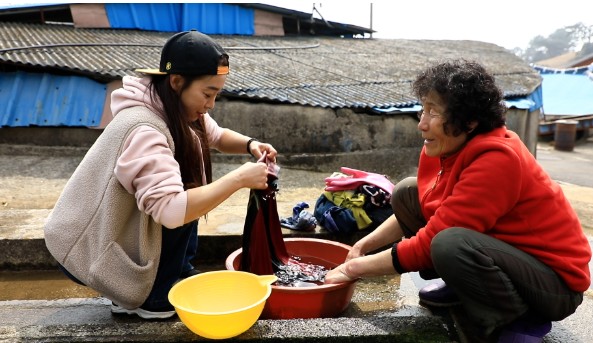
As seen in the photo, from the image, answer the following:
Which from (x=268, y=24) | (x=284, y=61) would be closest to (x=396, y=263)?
(x=284, y=61)

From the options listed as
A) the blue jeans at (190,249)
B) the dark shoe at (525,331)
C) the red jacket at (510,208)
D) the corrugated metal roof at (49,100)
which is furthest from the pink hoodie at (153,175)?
the corrugated metal roof at (49,100)

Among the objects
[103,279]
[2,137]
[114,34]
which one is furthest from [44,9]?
[103,279]

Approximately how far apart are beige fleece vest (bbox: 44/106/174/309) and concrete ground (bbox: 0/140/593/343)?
23 cm

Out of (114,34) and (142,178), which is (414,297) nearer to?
(142,178)

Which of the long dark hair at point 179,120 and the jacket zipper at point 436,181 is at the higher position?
the long dark hair at point 179,120

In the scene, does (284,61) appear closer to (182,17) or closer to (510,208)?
(182,17)

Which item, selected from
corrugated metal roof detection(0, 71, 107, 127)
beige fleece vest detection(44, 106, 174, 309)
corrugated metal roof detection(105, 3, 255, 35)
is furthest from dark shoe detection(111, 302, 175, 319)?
corrugated metal roof detection(105, 3, 255, 35)

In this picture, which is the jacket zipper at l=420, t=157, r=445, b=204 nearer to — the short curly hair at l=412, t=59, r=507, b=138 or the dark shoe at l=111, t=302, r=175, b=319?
the short curly hair at l=412, t=59, r=507, b=138

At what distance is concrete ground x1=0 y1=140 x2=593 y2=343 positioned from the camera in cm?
225

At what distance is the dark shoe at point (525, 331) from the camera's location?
2213 mm

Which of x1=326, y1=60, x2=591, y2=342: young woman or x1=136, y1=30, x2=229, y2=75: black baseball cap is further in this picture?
x1=136, y1=30, x2=229, y2=75: black baseball cap

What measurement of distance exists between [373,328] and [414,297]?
85cm

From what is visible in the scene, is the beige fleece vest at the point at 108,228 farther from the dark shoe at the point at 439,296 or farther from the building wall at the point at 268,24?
the building wall at the point at 268,24

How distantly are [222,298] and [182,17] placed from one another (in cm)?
1248
